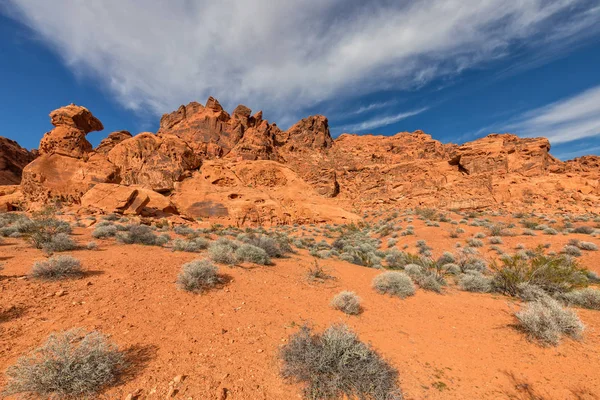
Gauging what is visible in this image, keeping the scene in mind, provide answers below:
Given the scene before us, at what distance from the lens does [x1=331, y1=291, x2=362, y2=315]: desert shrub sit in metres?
4.74

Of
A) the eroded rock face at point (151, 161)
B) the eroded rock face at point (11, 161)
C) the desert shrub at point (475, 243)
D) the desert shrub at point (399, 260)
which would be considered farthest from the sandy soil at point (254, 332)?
the eroded rock face at point (11, 161)

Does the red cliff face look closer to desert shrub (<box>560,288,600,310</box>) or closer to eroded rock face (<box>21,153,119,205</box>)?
eroded rock face (<box>21,153,119,205</box>)

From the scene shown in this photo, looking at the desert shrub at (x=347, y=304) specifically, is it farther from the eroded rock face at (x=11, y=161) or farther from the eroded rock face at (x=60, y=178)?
the eroded rock face at (x=11, y=161)

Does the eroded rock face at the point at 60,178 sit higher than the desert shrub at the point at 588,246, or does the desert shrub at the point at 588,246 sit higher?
the eroded rock face at the point at 60,178

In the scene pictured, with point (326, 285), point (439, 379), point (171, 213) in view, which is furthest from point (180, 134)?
point (439, 379)

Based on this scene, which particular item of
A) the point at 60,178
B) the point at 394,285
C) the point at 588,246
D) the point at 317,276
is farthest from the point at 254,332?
the point at 60,178

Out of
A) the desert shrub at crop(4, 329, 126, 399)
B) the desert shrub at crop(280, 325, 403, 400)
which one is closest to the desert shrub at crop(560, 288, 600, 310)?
the desert shrub at crop(280, 325, 403, 400)

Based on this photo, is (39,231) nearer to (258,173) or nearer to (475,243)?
(475,243)

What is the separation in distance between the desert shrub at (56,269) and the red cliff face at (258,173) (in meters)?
13.4

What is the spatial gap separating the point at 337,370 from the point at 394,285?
396 cm

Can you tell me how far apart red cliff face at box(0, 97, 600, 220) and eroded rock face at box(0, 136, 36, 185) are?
0.16 m

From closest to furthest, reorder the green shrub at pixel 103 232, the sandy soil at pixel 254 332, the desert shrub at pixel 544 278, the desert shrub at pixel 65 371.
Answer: the desert shrub at pixel 65 371, the sandy soil at pixel 254 332, the desert shrub at pixel 544 278, the green shrub at pixel 103 232

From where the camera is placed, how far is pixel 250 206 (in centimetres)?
2245

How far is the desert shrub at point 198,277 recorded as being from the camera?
4738 mm
